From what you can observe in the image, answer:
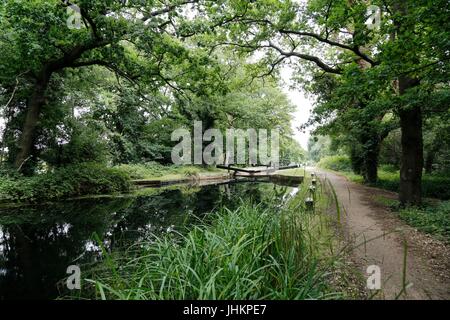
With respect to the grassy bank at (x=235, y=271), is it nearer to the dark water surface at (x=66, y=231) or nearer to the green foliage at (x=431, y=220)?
the dark water surface at (x=66, y=231)

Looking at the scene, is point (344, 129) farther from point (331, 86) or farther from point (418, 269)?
point (418, 269)

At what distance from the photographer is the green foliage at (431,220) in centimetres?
436

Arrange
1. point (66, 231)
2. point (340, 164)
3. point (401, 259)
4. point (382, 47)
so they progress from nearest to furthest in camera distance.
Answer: point (401, 259)
point (382, 47)
point (66, 231)
point (340, 164)

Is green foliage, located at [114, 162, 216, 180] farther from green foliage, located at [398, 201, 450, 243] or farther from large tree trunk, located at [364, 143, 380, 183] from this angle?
green foliage, located at [398, 201, 450, 243]

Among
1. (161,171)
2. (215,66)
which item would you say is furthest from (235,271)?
(161,171)

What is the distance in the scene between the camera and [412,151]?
643 cm

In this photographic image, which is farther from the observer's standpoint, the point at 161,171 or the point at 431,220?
the point at 161,171

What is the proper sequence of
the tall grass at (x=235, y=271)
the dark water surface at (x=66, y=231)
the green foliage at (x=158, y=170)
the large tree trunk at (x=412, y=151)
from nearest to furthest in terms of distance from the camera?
the tall grass at (x=235, y=271), the dark water surface at (x=66, y=231), the large tree trunk at (x=412, y=151), the green foliage at (x=158, y=170)

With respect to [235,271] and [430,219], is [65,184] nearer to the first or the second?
[235,271]

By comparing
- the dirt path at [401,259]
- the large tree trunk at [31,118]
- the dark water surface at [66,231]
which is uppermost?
the large tree trunk at [31,118]

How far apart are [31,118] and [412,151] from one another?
11.8 meters

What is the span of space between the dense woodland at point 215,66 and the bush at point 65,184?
9 centimetres

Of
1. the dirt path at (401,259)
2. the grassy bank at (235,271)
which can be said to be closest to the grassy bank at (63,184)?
the grassy bank at (235,271)
